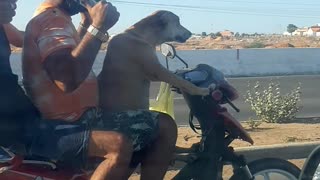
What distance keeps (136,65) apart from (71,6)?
587 mm

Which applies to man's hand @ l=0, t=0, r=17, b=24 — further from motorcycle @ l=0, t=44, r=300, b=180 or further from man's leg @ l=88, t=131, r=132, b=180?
motorcycle @ l=0, t=44, r=300, b=180

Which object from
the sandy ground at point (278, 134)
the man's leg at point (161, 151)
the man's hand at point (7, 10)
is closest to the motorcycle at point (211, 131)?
the man's leg at point (161, 151)

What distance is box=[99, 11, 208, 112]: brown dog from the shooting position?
4590 mm

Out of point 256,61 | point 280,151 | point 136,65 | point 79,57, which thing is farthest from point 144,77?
point 256,61

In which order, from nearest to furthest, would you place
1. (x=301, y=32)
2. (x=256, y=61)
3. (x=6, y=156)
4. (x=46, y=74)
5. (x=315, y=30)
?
(x=46, y=74)
(x=6, y=156)
(x=256, y=61)
(x=315, y=30)
(x=301, y=32)

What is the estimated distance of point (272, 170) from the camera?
522cm

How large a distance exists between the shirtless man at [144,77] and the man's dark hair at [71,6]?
0.38m

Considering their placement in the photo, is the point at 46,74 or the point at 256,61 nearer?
the point at 46,74

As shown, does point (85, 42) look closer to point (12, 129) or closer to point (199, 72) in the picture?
point (12, 129)

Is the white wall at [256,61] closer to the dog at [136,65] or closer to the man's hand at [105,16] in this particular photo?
the dog at [136,65]

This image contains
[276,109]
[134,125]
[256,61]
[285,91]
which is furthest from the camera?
[256,61]

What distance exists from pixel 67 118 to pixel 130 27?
91 centimetres

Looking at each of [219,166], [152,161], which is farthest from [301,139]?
[152,161]

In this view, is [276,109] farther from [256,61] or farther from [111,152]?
[256,61]
